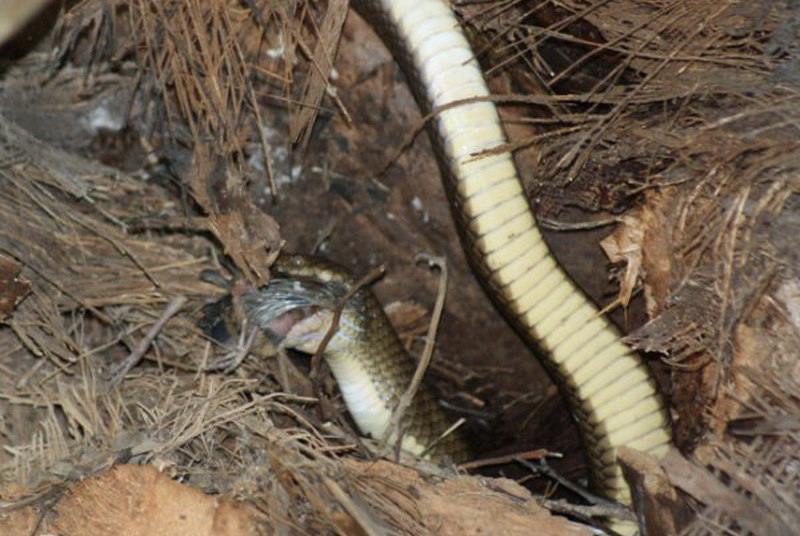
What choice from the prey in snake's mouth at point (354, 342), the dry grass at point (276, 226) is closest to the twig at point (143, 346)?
the dry grass at point (276, 226)

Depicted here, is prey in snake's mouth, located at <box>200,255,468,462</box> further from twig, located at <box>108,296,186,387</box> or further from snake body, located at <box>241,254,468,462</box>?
twig, located at <box>108,296,186,387</box>

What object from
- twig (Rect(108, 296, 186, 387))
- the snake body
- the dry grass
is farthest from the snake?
twig (Rect(108, 296, 186, 387))

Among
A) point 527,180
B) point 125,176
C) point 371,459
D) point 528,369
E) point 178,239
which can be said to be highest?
point 125,176

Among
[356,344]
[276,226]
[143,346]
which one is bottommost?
[356,344]

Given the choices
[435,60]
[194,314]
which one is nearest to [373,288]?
[194,314]

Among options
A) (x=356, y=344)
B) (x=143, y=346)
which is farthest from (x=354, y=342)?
(x=143, y=346)

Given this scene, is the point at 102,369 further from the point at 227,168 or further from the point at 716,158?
the point at 716,158

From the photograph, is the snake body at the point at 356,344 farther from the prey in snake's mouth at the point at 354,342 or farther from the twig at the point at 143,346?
the twig at the point at 143,346

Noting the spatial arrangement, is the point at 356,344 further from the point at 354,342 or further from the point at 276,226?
the point at 276,226
